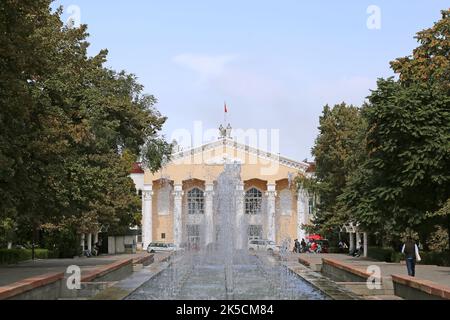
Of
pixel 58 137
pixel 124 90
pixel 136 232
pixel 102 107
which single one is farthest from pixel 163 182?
pixel 58 137

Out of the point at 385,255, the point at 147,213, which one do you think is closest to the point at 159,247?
the point at 147,213

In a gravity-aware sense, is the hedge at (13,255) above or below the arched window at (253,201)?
below

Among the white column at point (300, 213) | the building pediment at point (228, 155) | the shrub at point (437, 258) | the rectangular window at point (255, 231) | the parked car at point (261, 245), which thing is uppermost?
the building pediment at point (228, 155)

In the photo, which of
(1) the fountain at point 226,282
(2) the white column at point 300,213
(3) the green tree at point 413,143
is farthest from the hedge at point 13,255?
(2) the white column at point 300,213

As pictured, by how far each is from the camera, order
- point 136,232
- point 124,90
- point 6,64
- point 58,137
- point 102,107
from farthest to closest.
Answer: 1. point 136,232
2. point 124,90
3. point 102,107
4. point 58,137
5. point 6,64

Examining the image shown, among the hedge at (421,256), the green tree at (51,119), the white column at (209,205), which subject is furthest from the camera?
the white column at (209,205)

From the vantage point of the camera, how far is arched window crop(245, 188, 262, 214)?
272 ft

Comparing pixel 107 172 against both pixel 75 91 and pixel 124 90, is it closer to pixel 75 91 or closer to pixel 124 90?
pixel 75 91

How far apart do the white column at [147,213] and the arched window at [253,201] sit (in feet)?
37.0

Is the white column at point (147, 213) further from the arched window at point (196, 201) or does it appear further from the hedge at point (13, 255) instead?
the hedge at point (13, 255)

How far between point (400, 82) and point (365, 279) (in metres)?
18.9

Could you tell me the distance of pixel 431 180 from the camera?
32.4 meters

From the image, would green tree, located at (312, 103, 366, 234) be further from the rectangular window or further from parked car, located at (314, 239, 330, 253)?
the rectangular window

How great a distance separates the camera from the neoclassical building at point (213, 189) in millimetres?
80375
